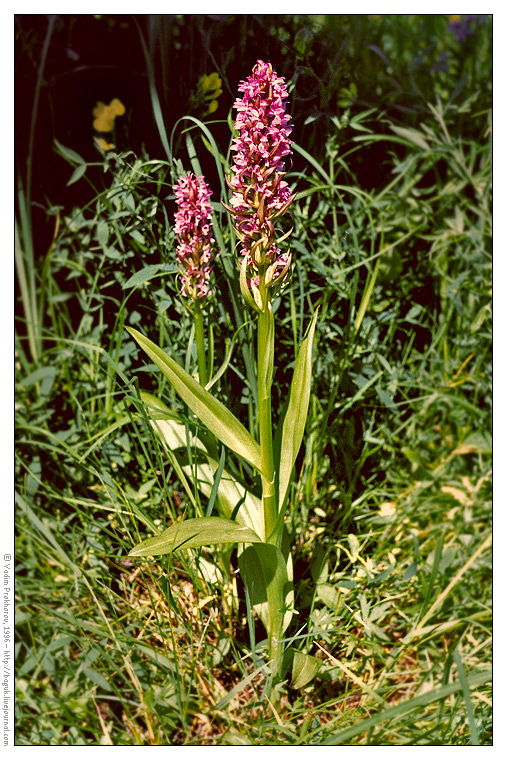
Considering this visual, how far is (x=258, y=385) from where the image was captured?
947mm

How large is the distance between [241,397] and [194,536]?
342mm

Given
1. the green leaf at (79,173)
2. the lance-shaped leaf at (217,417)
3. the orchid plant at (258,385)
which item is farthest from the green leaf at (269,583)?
the green leaf at (79,173)

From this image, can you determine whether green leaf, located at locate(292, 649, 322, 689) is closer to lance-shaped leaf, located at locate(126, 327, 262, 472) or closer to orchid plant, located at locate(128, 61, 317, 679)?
orchid plant, located at locate(128, 61, 317, 679)

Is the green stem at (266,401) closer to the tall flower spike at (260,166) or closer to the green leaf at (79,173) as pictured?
the tall flower spike at (260,166)

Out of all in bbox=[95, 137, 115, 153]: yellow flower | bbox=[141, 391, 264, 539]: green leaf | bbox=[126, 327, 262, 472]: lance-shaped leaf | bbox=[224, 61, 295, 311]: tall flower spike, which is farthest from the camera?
bbox=[95, 137, 115, 153]: yellow flower

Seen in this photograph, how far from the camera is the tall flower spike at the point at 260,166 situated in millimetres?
825

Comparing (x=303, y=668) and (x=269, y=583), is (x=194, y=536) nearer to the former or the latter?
(x=269, y=583)

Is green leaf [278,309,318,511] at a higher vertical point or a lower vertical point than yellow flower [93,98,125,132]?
lower

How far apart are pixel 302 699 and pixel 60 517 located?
25.0 inches

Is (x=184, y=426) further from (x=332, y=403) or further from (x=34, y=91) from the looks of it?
(x=34, y=91)

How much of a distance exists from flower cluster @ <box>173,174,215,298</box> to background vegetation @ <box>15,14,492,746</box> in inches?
1.8

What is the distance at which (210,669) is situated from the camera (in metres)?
1.09

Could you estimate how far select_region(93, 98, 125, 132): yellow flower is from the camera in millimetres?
1358

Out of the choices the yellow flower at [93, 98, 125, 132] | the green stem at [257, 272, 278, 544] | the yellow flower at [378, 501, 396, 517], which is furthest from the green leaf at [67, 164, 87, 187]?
the yellow flower at [378, 501, 396, 517]
